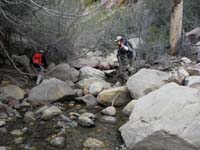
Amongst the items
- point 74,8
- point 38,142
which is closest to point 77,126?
point 38,142

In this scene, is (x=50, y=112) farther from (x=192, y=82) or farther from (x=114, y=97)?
(x=192, y=82)

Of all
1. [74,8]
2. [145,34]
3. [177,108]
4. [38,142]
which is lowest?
[38,142]

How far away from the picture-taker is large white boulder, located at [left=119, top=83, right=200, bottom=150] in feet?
17.2

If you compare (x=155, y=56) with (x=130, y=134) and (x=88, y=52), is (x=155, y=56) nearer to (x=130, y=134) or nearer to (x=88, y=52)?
(x=88, y=52)

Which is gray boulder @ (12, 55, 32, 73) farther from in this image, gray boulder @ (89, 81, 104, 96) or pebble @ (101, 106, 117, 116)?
pebble @ (101, 106, 117, 116)

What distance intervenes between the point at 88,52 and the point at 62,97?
3843 mm

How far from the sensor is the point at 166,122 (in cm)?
551

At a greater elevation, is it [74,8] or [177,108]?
[74,8]

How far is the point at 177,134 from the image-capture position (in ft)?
17.1

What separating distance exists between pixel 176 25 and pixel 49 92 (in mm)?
4276

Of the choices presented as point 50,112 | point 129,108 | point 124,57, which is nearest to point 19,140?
point 50,112

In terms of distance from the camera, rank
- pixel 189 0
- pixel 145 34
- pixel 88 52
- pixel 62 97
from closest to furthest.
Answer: pixel 62 97
pixel 145 34
pixel 88 52
pixel 189 0

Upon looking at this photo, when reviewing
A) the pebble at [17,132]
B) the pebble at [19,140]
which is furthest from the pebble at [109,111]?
the pebble at [19,140]

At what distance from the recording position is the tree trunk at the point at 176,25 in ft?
33.3
